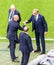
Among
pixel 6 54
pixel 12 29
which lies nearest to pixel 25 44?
pixel 12 29

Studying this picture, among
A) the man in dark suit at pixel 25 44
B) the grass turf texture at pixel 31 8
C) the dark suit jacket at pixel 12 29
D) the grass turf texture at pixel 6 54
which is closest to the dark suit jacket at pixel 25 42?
the man in dark suit at pixel 25 44

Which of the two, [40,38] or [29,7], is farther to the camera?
[29,7]

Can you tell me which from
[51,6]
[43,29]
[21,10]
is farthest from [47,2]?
[43,29]

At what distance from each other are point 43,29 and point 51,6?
7.04 ft

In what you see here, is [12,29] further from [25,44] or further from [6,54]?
[6,54]

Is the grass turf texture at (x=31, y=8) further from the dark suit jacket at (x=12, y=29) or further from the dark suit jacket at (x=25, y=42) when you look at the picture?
the dark suit jacket at (x=25, y=42)

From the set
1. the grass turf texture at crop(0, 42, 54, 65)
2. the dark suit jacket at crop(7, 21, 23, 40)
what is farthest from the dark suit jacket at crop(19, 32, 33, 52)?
the grass turf texture at crop(0, 42, 54, 65)

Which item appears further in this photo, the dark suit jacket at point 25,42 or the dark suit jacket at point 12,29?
the dark suit jacket at point 12,29

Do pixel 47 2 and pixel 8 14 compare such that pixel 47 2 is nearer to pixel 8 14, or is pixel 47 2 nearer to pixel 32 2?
pixel 32 2

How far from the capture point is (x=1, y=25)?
1586 cm

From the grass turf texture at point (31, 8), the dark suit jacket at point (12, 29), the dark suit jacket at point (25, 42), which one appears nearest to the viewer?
the dark suit jacket at point (25, 42)

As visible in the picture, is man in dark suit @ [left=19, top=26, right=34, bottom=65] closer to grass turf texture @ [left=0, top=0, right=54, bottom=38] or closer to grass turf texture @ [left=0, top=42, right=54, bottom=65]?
grass turf texture @ [left=0, top=42, right=54, bottom=65]

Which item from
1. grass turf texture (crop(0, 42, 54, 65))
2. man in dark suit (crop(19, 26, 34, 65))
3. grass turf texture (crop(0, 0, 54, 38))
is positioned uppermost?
grass turf texture (crop(0, 0, 54, 38))

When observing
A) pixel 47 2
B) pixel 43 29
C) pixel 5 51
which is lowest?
pixel 5 51
